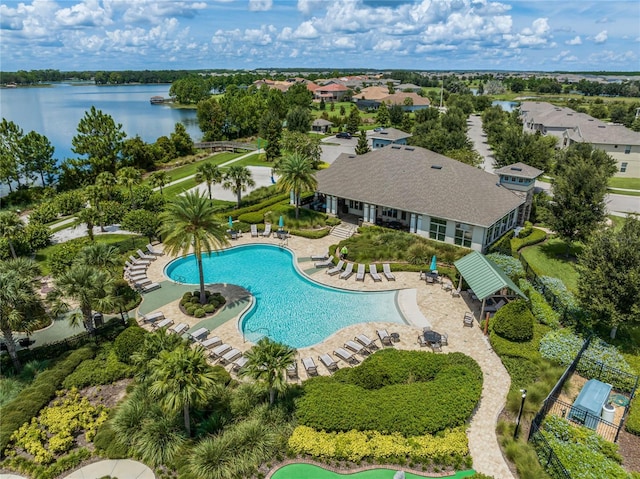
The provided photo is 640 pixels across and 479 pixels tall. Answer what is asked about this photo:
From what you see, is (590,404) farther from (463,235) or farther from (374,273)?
(463,235)

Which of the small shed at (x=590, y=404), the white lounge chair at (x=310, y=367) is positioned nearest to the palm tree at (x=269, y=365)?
the white lounge chair at (x=310, y=367)

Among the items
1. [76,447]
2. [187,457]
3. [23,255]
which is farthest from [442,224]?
[23,255]

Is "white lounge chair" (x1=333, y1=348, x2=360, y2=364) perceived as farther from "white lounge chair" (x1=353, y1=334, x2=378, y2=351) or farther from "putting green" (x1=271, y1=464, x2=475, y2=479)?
"putting green" (x1=271, y1=464, x2=475, y2=479)

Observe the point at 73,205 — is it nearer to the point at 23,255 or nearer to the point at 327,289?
the point at 23,255

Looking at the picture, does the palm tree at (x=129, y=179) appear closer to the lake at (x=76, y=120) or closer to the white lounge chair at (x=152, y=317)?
the white lounge chair at (x=152, y=317)

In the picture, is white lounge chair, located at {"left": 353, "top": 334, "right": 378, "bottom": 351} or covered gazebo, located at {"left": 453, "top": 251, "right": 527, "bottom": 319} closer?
white lounge chair, located at {"left": 353, "top": 334, "right": 378, "bottom": 351}

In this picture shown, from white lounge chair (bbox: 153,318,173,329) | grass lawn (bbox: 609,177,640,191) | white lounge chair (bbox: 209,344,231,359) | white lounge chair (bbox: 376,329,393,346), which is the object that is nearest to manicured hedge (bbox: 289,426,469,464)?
white lounge chair (bbox: 376,329,393,346)
